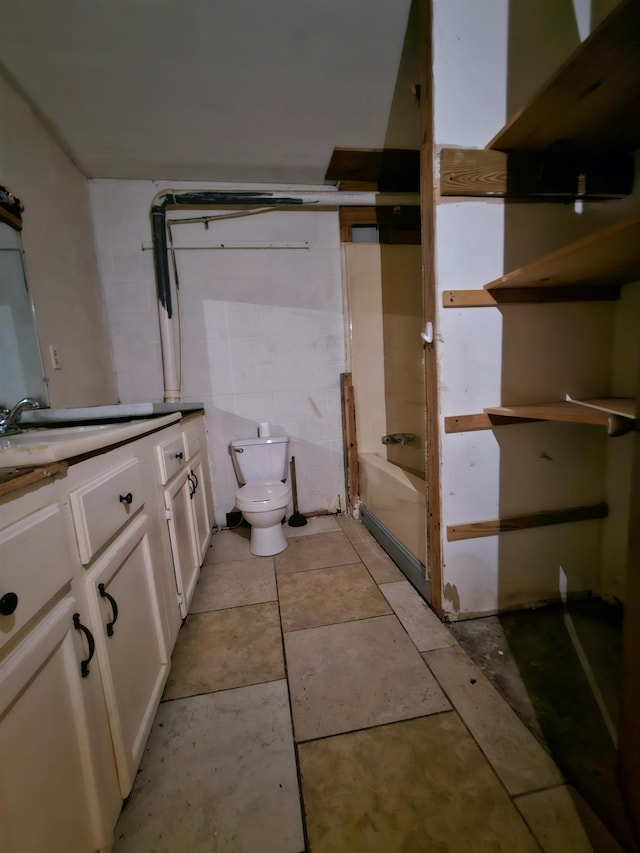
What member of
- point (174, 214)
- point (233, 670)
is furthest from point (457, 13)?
point (233, 670)

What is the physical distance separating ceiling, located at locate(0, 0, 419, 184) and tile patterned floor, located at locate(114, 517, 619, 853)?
7.63 feet

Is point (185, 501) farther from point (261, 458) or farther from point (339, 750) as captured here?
point (339, 750)

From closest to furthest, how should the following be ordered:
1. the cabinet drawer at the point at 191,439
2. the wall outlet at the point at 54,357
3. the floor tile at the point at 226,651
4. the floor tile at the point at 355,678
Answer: the floor tile at the point at 355,678 → the floor tile at the point at 226,651 → the wall outlet at the point at 54,357 → the cabinet drawer at the point at 191,439

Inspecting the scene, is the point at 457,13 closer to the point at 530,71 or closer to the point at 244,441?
the point at 530,71

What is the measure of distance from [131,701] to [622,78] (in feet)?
6.72

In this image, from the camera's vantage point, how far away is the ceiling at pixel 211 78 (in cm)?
121

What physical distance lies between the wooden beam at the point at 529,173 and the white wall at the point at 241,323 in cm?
→ 118

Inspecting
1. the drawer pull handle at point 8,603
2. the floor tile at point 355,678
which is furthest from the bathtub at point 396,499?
the drawer pull handle at point 8,603

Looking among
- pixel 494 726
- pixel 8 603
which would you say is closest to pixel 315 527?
pixel 494 726

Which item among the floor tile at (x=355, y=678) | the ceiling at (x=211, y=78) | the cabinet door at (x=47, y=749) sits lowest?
the floor tile at (x=355, y=678)

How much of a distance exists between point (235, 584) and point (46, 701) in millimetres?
1218

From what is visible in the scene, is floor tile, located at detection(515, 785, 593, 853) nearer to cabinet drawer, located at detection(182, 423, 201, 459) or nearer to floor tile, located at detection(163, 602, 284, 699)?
floor tile, located at detection(163, 602, 284, 699)

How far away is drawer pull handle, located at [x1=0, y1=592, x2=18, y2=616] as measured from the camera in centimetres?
44

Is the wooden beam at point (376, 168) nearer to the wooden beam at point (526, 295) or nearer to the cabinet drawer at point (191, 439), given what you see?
the wooden beam at point (526, 295)
